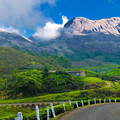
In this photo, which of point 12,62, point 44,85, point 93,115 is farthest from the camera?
point 12,62

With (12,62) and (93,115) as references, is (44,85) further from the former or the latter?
(12,62)

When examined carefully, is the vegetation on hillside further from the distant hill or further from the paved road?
the paved road

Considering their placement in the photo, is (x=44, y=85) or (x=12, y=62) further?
(x=12, y=62)

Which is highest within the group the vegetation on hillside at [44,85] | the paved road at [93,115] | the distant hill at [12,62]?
the distant hill at [12,62]

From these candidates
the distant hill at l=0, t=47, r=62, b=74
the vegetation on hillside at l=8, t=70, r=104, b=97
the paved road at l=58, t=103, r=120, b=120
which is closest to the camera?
the paved road at l=58, t=103, r=120, b=120

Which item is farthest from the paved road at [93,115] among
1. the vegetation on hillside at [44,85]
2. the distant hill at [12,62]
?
the distant hill at [12,62]

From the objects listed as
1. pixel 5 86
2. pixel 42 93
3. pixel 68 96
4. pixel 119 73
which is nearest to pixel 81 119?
pixel 68 96

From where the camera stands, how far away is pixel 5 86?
109000 millimetres

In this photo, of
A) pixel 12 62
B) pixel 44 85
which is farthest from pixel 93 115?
pixel 12 62

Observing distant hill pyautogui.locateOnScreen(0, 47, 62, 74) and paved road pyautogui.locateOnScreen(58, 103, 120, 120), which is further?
distant hill pyautogui.locateOnScreen(0, 47, 62, 74)

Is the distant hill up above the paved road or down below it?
above

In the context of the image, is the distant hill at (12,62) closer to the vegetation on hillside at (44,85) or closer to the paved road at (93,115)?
the vegetation on hillside at (44,85)

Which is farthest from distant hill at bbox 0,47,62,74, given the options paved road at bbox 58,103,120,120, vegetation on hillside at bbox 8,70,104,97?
paved road at bbox 58,103,120,120

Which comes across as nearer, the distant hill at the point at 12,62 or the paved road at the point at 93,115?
the paved road at the point at 93,115
